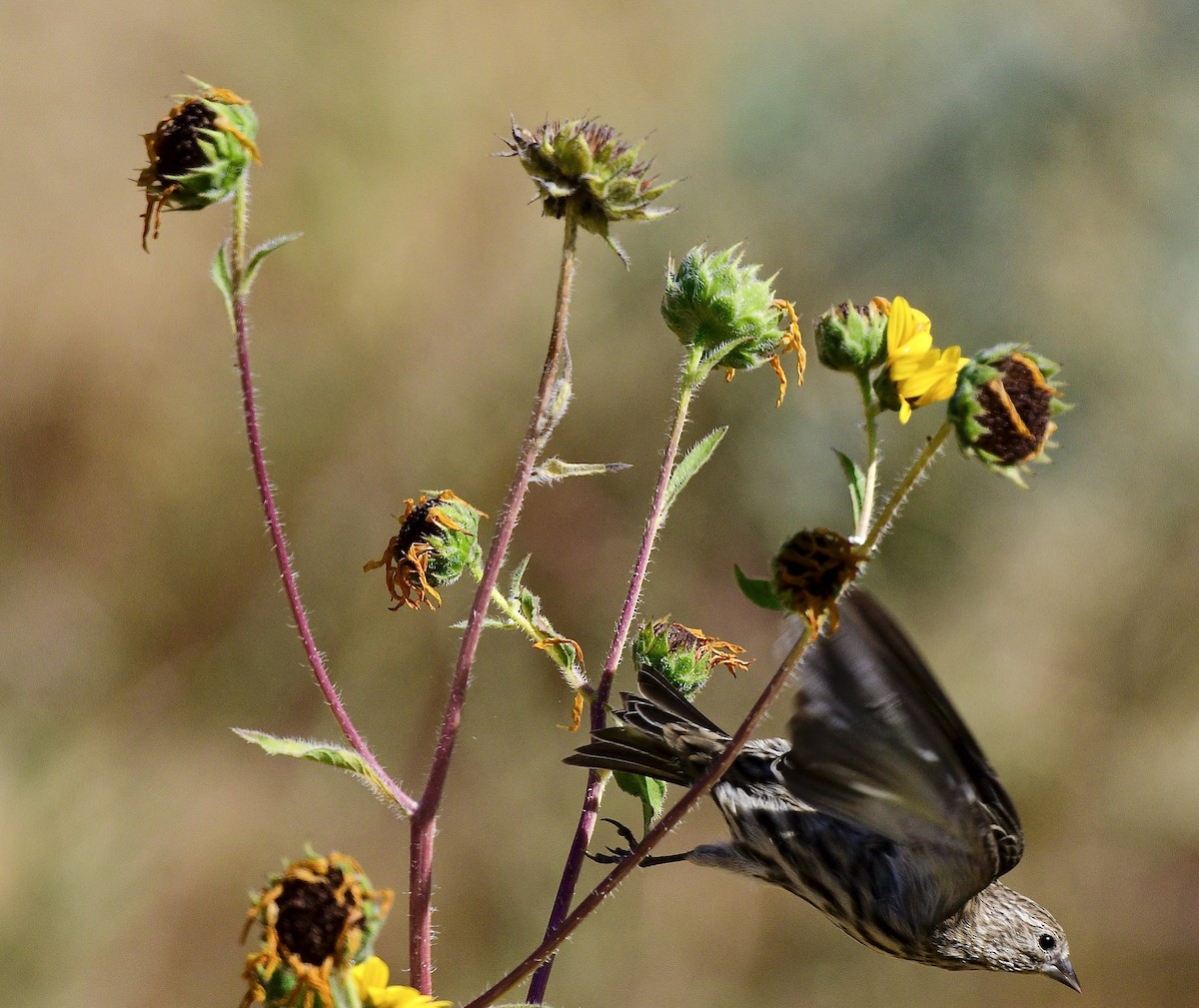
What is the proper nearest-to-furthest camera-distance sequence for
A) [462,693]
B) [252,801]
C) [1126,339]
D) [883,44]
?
[462,693] → [252,801] → [1126,339] → [883,44]

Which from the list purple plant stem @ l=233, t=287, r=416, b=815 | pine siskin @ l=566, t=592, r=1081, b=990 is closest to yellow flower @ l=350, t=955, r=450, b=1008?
purple plant stem @ l=233, t=287, r=416, b=815

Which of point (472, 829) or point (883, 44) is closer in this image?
point (472, 829)

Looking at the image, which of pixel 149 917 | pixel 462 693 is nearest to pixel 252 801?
pixel 149 917

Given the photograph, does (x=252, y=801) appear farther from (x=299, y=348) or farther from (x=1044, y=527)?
(x=1044, y=527)

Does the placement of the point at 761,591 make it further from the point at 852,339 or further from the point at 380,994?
the point at 380,994

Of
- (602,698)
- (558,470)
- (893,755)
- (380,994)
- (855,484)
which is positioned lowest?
(380,994)

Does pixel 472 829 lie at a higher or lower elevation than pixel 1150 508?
lower

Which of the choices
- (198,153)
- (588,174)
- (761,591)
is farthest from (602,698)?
(198,153)

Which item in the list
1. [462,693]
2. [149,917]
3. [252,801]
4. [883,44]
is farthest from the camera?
[883,44]
